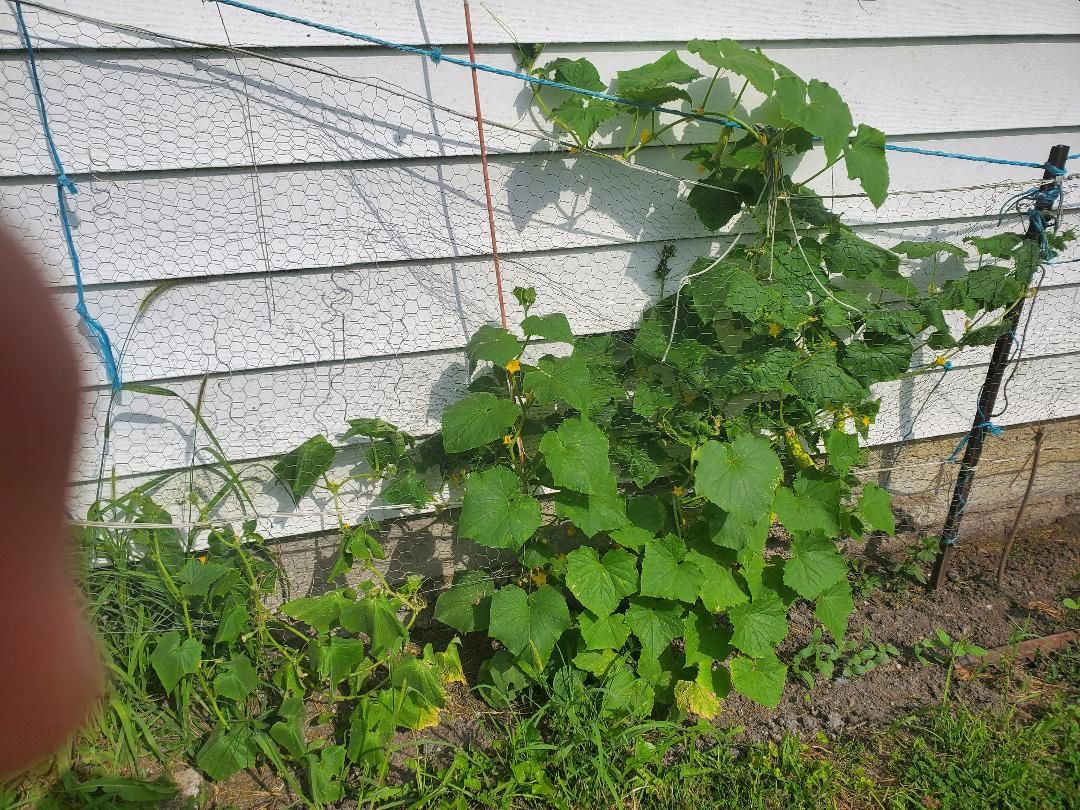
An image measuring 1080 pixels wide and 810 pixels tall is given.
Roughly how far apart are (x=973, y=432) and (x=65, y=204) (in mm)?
3124

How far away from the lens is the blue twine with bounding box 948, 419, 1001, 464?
2852 mm

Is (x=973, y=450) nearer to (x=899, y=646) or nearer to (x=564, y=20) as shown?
(x=899, y=646)

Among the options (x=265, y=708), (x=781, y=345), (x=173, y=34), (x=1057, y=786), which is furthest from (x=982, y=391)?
(x=173, y=34)

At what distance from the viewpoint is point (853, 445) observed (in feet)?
7.67

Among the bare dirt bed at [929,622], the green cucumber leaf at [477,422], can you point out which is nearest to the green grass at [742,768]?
the bare dirt bed at [929,622]

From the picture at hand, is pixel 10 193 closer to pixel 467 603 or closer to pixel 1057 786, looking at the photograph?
pixel 467 603

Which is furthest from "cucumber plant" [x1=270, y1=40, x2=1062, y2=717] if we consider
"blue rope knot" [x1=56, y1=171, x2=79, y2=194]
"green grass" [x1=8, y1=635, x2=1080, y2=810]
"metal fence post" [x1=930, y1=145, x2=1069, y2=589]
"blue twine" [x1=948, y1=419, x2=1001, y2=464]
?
"blue rope knot" [x1=56, y1=171, x2=79, y2=194]

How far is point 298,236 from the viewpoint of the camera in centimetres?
218

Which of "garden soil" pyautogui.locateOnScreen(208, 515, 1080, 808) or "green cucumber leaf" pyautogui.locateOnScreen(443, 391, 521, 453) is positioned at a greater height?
"green cucumber leaf" pyautogui.locateOnScreen(443, 391, 521, 453)

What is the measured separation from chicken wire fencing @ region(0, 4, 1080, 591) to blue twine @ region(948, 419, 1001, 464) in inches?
24.3

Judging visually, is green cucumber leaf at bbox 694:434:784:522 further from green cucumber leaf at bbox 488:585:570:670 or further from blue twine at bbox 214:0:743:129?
blue twine at bbox 214:0:743:129

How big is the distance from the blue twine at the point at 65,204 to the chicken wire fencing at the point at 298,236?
0.04 ft

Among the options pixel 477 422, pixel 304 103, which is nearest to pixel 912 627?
pixel 477 422

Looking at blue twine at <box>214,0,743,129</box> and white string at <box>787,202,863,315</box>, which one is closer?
blue twine at <box>214,0,743,129</box>
